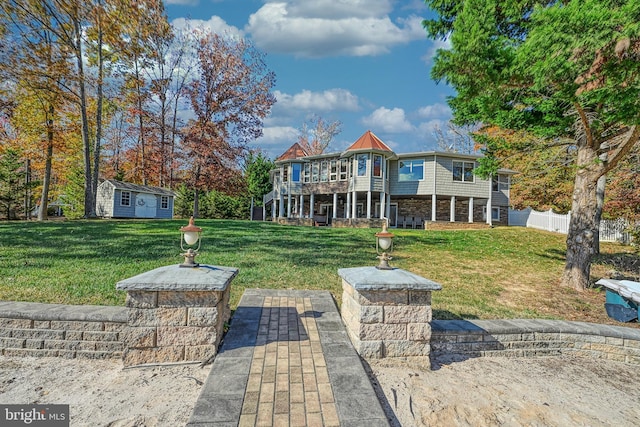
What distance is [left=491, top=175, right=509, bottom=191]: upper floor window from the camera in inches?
810

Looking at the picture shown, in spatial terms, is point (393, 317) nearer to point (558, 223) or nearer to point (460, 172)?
point (558, 223)

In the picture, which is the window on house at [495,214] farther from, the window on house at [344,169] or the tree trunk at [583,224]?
the tree trunk at [583,224]

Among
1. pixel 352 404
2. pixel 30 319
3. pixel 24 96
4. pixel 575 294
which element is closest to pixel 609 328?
pixel 575 294

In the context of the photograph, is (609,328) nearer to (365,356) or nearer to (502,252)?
(365,356)

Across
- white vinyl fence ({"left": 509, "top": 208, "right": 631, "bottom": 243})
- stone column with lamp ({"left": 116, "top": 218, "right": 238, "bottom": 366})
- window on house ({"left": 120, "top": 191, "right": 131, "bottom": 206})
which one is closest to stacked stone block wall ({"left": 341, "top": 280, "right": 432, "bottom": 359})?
stone column with lamp ({"left": 116, "top": 218, "right": 238, "bottom": 366})

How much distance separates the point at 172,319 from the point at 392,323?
92.4 inches

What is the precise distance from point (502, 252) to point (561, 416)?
8341 mm

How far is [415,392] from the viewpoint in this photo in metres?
2.97

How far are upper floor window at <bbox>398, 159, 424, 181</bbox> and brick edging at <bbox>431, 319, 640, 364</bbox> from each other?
15.6 meters

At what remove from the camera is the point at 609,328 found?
427cm

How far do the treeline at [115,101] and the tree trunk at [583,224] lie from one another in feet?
Answer: 66.0

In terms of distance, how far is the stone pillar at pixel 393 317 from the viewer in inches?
132

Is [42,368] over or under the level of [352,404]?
under

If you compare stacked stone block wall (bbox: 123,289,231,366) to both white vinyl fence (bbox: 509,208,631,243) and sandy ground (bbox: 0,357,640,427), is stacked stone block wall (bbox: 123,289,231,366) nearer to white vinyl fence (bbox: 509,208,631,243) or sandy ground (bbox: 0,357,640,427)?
sandy ground (bbox: 0,357,640,427)
